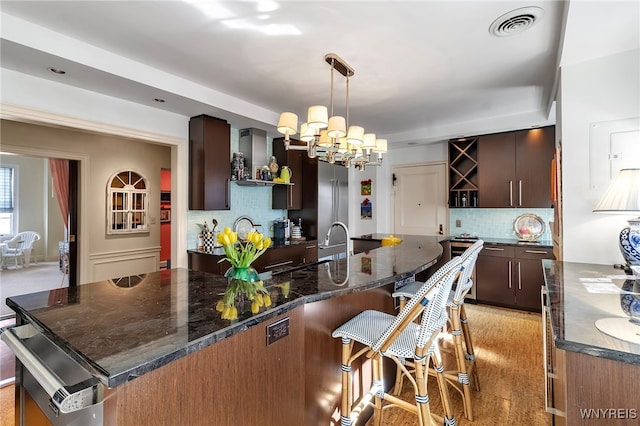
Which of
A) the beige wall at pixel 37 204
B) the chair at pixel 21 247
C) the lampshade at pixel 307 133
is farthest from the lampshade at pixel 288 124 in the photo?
the chair at pixel 21 247

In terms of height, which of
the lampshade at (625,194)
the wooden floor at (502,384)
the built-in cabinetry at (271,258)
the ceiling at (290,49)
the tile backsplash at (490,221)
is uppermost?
the ceiling at (290,49)

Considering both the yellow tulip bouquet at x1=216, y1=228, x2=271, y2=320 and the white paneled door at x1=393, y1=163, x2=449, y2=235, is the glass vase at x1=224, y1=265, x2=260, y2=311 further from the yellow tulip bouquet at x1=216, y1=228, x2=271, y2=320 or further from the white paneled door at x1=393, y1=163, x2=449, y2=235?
the white paneled door at x1=393, y1=163, x2=449, y2=235

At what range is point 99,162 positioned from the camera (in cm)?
457

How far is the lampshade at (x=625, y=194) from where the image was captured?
75.2 inches

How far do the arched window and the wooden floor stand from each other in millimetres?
2739

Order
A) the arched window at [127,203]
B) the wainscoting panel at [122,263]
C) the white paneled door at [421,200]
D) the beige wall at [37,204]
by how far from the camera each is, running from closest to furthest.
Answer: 1. the wainscoting panel at [122,263]
2. the arched window at [127,203]
3. the white paneled door at [421,200]
4. the beige wall at [37,204]

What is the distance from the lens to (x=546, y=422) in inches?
78.5

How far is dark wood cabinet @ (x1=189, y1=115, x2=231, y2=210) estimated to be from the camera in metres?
3.60

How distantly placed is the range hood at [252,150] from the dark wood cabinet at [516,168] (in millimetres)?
3185

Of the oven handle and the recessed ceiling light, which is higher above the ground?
the recessed ceiling light

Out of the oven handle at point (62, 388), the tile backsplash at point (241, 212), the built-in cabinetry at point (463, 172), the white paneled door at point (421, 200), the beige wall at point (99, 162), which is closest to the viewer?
the oven handle at point (62, 388)

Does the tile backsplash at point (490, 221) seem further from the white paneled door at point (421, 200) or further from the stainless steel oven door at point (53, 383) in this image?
the stainless steel oven door at point (53, 383)

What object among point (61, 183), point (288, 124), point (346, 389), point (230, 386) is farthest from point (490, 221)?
point (61, 183)

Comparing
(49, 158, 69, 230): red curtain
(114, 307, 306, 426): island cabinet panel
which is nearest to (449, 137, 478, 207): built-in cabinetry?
(114, 307, 306, 426): island cabinet panel
